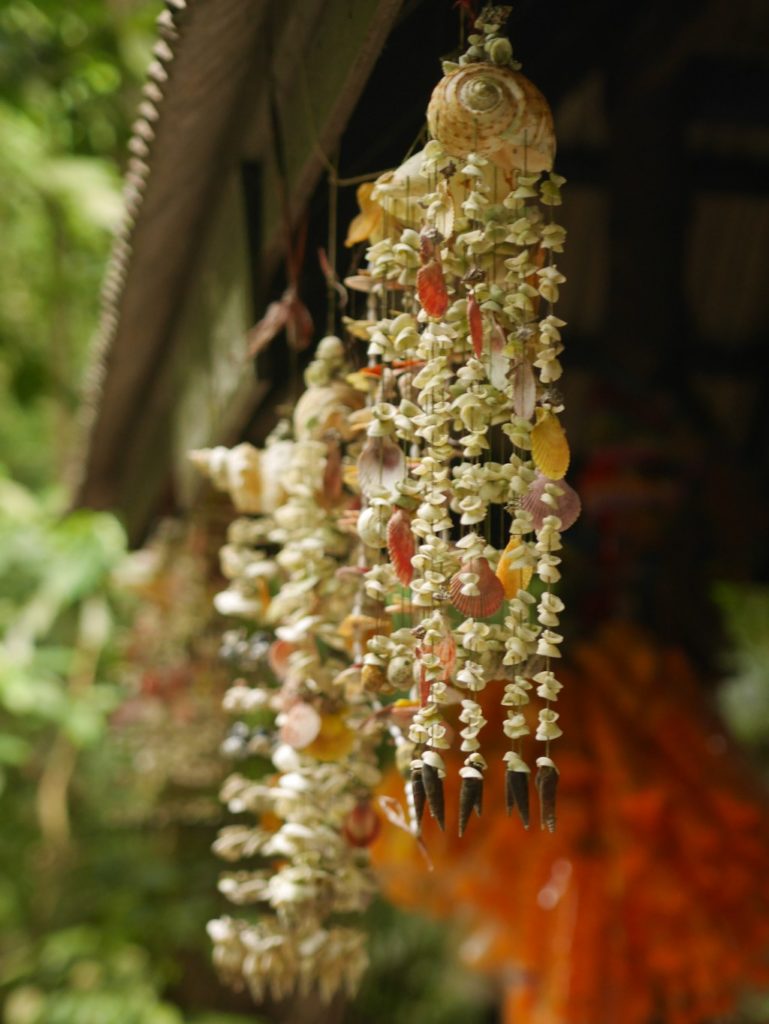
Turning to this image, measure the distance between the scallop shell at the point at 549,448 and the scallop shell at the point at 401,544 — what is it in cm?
12

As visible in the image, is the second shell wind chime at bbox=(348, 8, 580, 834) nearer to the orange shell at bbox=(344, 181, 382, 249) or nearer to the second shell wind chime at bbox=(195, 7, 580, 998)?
the second shell wind chime at bbox=(195, 7, 580, 998)

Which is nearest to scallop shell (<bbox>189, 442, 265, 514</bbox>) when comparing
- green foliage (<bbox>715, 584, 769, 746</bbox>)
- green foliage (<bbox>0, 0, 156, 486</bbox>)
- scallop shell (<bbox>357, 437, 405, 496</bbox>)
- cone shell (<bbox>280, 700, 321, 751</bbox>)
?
cone shell (<bbox>280, 700, 321, 751</bbox>)

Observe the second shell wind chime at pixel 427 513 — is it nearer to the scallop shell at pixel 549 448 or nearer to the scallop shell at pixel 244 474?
the scallop shell at pixel 549 448

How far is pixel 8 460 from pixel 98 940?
4126 millimetres

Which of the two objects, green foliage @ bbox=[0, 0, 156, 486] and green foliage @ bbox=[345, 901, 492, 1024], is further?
green foliage @ bbox=[345, 901, 492, 1024]

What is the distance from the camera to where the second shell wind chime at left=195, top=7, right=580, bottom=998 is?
821mm

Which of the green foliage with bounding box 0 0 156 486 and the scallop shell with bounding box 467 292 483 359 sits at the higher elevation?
the green foliage with bounding box 0 0 156 486

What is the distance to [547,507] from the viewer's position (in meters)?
0.81

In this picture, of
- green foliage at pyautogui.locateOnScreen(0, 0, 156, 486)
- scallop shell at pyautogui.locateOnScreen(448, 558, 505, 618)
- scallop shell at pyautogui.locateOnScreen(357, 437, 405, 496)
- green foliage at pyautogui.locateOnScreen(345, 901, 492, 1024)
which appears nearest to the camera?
scallop shell at pyautogui.locateOnScreen(448, 558, 505, 618)

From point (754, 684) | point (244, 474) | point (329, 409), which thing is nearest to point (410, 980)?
point (754, 684)

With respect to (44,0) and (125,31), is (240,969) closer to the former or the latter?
(44,0)

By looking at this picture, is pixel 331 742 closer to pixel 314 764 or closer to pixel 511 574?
pixel 314 764

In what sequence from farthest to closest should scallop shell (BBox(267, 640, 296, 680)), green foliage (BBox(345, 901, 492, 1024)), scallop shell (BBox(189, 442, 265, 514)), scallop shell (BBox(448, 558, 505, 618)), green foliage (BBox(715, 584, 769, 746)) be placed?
green foliage (BBox(715, 584, 769, 746)) → green foliage (BBox(345, 901, 492, 1024)) → scallop shell (BBox(189, 442, 265, 514)) → scallop shell (BBox(267, 640, 296, 680)) → scallop shell (BBox(448, 558, 505, 618))

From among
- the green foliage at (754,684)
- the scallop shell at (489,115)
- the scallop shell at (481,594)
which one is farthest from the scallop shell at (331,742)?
the green foliage at (754,684)
